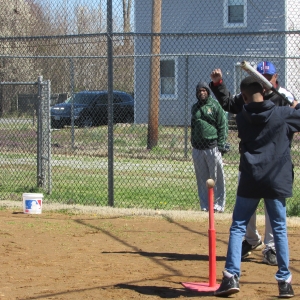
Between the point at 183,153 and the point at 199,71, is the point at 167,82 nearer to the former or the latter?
the point at 199,71

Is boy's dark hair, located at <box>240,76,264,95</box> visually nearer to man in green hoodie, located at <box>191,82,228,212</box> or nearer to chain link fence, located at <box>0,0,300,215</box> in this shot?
chain link fence, located at <box>0,0,300,215</box>

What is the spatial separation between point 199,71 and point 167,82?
174 cm

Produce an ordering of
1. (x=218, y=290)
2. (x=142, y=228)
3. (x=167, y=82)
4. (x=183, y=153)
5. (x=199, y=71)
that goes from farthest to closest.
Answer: (x=199, y=71), (x=167, y=82), (x=183, y=153), (x=142, y=228), (x=218, y=290)

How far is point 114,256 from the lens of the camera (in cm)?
682

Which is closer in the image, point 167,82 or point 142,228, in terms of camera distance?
point 142,228

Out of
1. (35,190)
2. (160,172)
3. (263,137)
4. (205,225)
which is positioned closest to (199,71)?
(160,172)

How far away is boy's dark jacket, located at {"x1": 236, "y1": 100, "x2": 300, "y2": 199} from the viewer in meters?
5.19

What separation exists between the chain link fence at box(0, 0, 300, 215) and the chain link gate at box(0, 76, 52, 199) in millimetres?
20

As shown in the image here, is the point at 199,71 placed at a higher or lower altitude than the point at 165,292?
higher

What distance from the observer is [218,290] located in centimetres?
520

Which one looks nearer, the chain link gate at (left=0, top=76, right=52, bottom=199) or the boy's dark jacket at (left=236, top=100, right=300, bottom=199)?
the boy's dark jacket at (left=236, top=100, right=300, bottom=199)

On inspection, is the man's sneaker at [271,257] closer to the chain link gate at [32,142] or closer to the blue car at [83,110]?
the chain link gate at [32,142]

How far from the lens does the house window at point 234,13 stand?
2203cm

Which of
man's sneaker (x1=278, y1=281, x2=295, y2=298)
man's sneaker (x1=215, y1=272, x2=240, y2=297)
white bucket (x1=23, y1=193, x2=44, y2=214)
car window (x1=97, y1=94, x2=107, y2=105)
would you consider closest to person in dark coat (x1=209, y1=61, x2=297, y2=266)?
man's sneaker (x1=278, y1=281, x2=295, y2=298)
